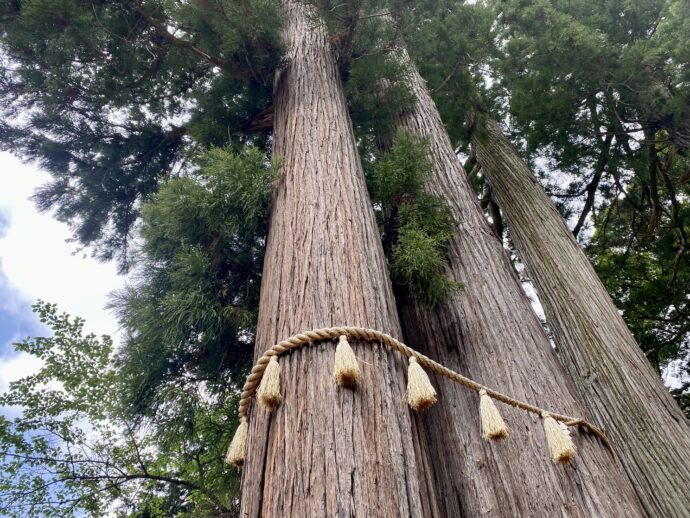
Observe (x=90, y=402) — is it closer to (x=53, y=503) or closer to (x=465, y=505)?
(x=53, y=503)

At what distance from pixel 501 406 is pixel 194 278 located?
185 cm

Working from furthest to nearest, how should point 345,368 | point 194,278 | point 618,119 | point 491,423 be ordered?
1. point 618,119
2. point 194,278
3. point 491,423
4. point 345,368

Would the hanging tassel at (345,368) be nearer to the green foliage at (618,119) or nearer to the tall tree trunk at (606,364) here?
the tall tree trunk at (606,364)

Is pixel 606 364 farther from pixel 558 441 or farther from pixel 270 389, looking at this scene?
pixel 270 389

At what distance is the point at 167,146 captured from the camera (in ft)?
14.7

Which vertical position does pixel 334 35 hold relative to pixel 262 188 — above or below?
above

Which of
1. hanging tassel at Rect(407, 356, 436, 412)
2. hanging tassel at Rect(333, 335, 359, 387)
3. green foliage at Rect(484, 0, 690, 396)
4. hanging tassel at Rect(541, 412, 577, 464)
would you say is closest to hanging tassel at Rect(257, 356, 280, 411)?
hanging tassel at Rect(333, 335, 359, 387)

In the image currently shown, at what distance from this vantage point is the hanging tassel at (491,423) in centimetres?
177

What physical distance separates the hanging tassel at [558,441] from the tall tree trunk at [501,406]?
0.47ft

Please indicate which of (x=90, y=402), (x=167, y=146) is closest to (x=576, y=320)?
(x=167, y=146)

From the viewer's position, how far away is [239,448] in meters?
1.72

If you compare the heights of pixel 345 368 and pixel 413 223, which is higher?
pixel 413 223

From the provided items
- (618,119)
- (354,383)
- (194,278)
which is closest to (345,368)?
(354,383)

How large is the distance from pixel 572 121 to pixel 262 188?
467cm
